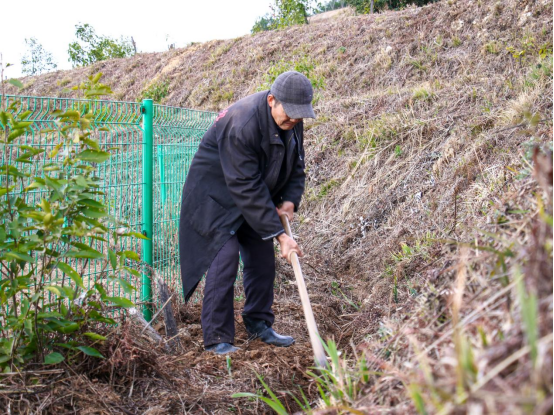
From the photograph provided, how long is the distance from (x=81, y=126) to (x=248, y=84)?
421 inches

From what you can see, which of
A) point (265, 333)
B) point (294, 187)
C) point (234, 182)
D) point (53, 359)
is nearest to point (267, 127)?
point (234, 182)

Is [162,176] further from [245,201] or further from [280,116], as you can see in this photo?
[280,116]

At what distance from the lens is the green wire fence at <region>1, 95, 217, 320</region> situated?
357 centimetres

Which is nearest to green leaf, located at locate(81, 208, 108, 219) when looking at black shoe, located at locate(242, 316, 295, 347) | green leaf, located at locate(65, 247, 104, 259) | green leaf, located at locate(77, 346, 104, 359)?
green leaf, located at locate(65, 247, 104, 259)

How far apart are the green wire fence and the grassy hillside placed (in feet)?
2.02

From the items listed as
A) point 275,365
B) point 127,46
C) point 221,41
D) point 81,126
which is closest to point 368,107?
point 275,365

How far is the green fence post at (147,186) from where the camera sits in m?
3.86

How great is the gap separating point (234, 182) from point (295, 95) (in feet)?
2.19

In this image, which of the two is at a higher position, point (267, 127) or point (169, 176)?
point (267, 127)

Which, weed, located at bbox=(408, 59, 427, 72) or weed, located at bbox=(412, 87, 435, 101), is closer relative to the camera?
weed, located at bbox=(412, 87, 435, 101)

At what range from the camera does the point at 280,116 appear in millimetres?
3207

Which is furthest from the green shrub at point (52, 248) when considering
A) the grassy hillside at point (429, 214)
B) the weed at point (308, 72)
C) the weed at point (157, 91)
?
the weed at point (157, 91)

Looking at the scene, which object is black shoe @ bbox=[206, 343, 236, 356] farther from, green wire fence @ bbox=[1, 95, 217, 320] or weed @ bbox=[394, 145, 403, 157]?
weed @ bbox=[394, 145, 403, 157]

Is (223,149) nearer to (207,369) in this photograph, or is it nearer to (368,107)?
(207,369)
